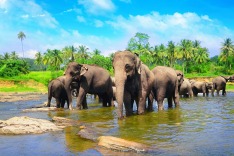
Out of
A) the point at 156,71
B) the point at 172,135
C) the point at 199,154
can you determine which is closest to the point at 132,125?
the point at 172,135

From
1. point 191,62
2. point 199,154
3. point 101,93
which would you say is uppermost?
point 191,62

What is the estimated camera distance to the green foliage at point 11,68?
69.9 meters

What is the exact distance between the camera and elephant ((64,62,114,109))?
17141 mm

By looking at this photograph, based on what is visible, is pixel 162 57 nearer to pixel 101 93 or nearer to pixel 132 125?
pixel 101 93

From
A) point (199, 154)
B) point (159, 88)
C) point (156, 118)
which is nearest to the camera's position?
point (199, 154)

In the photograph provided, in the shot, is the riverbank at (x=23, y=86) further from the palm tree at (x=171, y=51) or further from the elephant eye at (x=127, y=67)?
the elephant eye at (x=127, y=67)

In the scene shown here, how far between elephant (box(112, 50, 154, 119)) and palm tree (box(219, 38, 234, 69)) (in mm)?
86301

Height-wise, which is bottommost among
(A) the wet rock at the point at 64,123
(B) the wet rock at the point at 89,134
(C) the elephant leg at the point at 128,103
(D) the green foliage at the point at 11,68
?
(B) the wet rock at the point at 89,134

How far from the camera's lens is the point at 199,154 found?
21.2 feet

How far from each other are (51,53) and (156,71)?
9572 centimetres

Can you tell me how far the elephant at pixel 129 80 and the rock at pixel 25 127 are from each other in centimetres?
256

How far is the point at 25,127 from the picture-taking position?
9984 mm

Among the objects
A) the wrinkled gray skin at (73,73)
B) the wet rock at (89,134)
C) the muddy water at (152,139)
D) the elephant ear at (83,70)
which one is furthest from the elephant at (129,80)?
the wrinkled gray skin at (73,73)

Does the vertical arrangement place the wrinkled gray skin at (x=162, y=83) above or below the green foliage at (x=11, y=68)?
below
